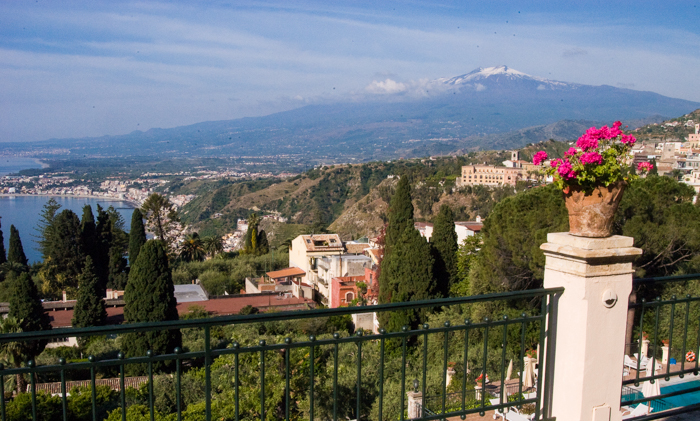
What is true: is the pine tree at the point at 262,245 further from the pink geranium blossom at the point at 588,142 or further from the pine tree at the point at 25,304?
the pink geranium blossom at the point at 588,142

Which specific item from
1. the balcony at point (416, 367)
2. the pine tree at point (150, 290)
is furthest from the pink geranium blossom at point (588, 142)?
the pine tree at point (150, 290)

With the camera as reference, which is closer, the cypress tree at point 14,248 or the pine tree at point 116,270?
the pine tree at point 116,270

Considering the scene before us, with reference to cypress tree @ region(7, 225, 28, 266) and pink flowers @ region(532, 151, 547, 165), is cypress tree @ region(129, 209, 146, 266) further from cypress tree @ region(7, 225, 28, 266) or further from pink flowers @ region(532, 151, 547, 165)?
pink flowers @ region(532, 151, 547, 165)

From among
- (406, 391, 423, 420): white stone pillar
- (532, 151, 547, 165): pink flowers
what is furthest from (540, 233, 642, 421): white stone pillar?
(406, 391, 423, 420): white stone pillar

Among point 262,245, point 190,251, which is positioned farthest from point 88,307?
point 262,245

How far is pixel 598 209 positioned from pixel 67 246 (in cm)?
3575

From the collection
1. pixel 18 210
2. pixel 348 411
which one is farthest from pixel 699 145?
pixel 18 210

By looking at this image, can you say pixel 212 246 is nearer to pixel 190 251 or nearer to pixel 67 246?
pixel 190 251

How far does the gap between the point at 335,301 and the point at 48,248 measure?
20812mm

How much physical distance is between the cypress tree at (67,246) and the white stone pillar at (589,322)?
3513 cm

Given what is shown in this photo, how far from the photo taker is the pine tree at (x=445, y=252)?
21531 millimetres

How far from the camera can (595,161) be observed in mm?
2574

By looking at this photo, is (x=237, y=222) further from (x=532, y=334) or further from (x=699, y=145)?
(x=532, y=334)

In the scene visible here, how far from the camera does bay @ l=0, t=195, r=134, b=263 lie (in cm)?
7012
